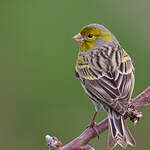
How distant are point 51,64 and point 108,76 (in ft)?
12.6

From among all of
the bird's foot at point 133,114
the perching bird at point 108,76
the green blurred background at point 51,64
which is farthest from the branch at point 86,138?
the green blurred background at point 51,64

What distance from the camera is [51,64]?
10.7 m

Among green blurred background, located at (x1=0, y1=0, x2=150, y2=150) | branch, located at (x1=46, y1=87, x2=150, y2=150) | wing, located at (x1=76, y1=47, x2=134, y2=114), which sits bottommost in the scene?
green blurred background, located at (x1=0, y1=0, x2=150, y2=150)

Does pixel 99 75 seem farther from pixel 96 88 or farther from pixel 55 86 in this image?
pixel 55 86

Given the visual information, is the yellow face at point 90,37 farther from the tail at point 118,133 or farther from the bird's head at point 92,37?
the tail at point 118,133

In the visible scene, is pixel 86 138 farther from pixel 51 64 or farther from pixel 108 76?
pixel 51 64

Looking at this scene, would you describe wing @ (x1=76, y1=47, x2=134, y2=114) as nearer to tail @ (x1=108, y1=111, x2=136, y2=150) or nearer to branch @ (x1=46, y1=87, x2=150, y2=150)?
tail @ (x1=108, y1=111, x2=136, y2=150)

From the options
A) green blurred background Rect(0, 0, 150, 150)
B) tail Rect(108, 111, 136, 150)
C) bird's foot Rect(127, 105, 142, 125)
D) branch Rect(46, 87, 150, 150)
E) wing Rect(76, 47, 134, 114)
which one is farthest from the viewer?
green blurred background Rect(0, 0, 150, 150)

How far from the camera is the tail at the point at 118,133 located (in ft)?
19.1

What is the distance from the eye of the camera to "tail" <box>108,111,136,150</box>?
19.1 ft

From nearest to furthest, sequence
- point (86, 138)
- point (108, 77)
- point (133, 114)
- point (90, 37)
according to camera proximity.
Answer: point (86, 138) → point (133, 114) → point (108, 77) → point (90, 37)

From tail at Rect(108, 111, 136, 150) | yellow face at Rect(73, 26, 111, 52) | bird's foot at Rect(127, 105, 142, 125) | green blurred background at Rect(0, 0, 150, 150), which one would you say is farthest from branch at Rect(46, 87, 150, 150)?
green blurred background at Rect(0, 0, 150, 150)

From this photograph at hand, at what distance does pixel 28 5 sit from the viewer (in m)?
11.5

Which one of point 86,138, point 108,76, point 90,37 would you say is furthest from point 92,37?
point 86,138
